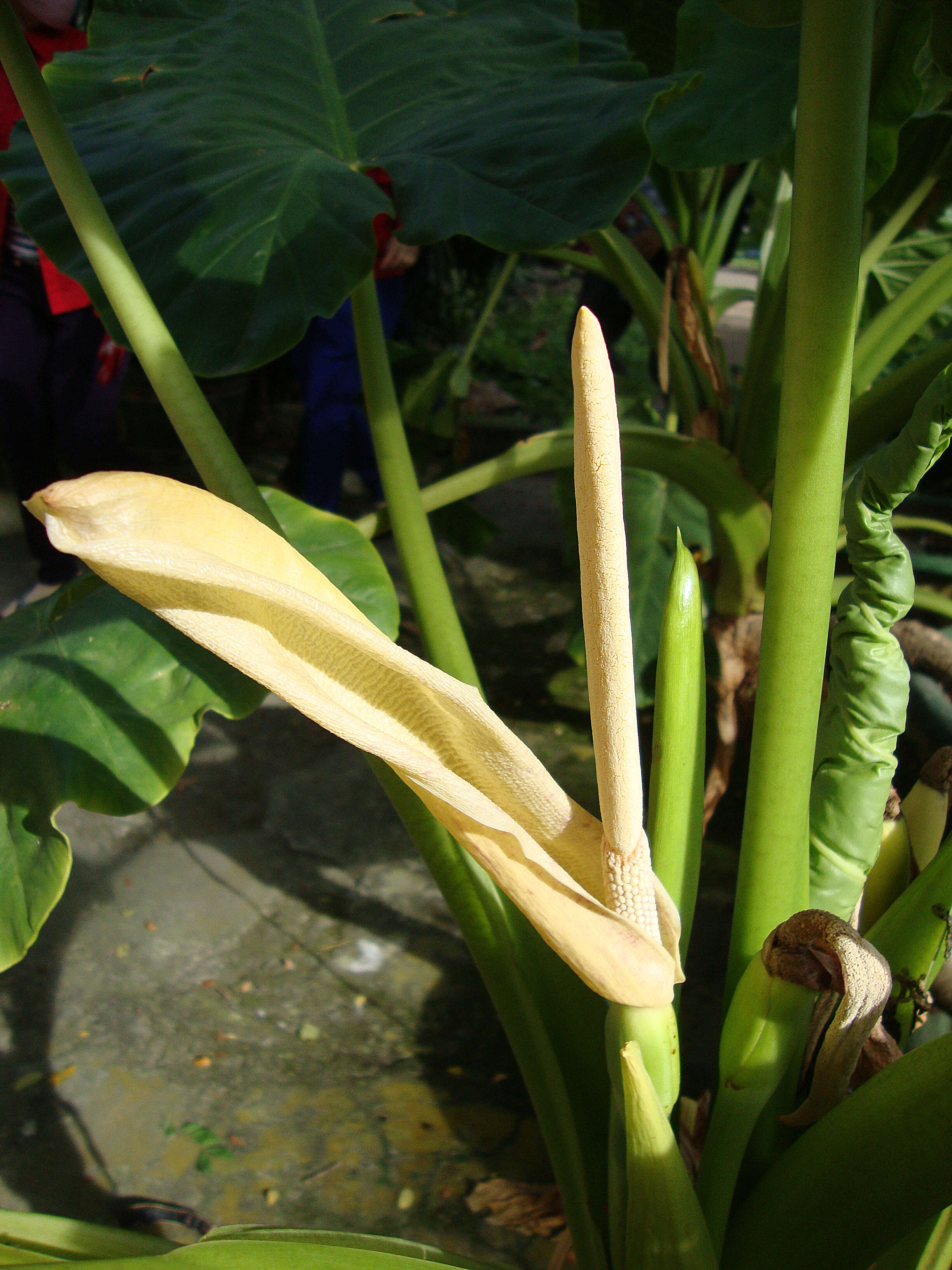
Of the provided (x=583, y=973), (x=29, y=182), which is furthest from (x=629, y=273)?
(x=583, y=973)

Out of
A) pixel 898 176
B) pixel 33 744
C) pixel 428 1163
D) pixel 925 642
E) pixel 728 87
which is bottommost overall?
pixel 428 1163

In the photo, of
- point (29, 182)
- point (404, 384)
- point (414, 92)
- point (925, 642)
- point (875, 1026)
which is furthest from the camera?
point (404, 384)

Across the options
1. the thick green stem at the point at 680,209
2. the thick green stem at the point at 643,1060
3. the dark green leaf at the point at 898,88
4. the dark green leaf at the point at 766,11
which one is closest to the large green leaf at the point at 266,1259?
the thick green stem at the point at 643,1060

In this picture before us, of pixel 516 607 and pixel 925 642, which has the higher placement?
pixel 925 642

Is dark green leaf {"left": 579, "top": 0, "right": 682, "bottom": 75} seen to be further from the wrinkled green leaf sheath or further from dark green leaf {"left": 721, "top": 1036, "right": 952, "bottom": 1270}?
dark green leaf {"left": 721, "top": 1036, "right": 952, "bottom": 1270}

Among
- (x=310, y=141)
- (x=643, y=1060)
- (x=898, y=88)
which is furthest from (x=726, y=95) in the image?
(x=643, y=1060)

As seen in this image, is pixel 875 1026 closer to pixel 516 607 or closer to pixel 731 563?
pixel 731 563

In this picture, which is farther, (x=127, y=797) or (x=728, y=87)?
(x=728, y=87)
